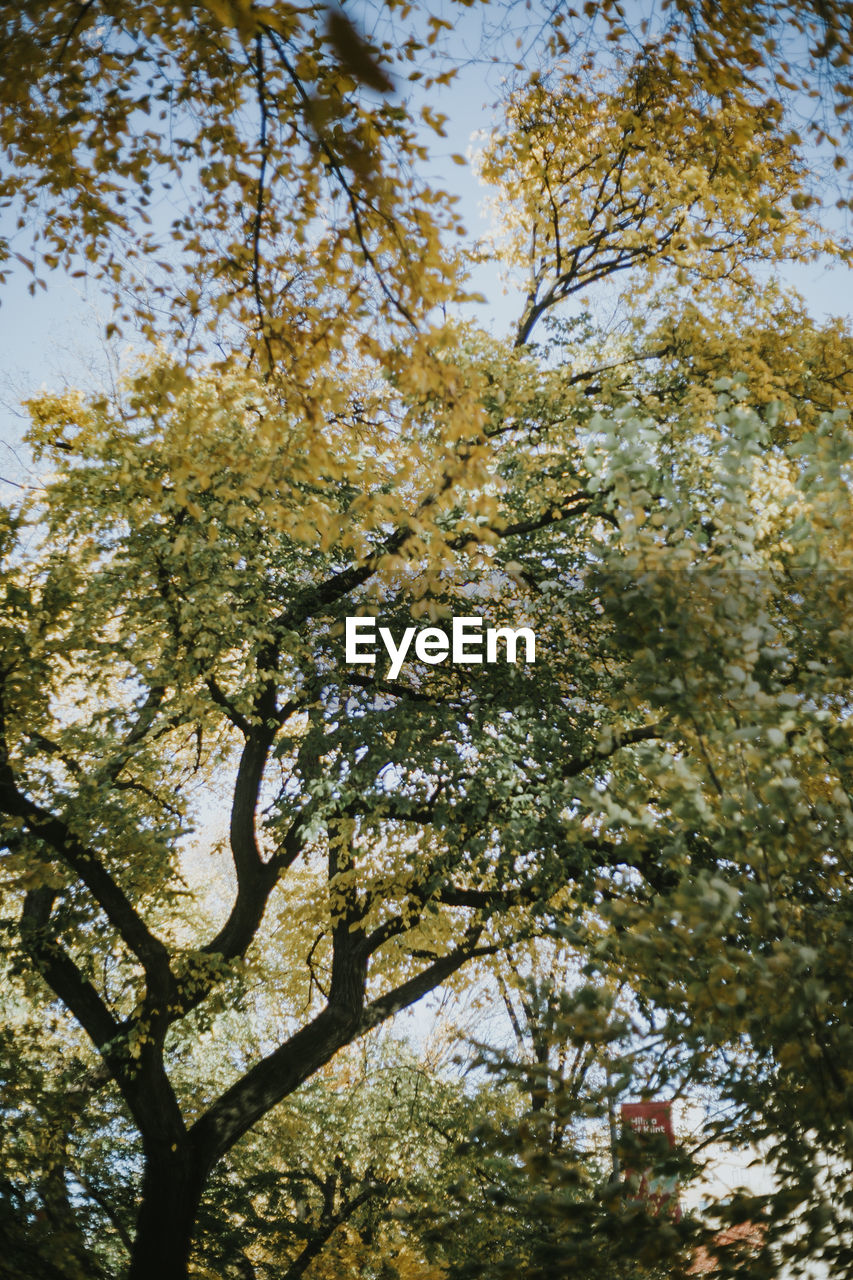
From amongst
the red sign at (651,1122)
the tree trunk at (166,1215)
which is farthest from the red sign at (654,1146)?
the tree trunk at (166,1215)

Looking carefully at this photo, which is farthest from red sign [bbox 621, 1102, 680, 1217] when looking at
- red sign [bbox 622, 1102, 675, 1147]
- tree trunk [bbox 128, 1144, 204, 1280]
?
tree trunk [bbox 128, 1144, 204, 1280]

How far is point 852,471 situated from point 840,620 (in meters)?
0.70

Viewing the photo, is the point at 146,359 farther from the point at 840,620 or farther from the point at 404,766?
the point at 840,620

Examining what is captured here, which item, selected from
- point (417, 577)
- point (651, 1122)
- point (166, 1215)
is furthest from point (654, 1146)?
point (166, 1215)

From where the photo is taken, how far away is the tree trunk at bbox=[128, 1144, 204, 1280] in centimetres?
584

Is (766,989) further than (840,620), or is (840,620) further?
(840,620)

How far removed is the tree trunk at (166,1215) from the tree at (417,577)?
0.9 inches

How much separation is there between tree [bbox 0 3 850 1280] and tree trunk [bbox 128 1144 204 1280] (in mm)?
23

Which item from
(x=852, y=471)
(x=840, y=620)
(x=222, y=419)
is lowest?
(x=840, y=620)

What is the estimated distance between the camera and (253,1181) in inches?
332

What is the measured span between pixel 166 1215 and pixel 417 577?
5597mm

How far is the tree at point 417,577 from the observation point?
2486 millimetres

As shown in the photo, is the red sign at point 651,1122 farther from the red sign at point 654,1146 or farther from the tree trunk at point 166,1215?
the tree trunk at point 166,1215

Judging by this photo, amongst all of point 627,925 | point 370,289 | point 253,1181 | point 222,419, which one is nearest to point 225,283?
point 370,289
